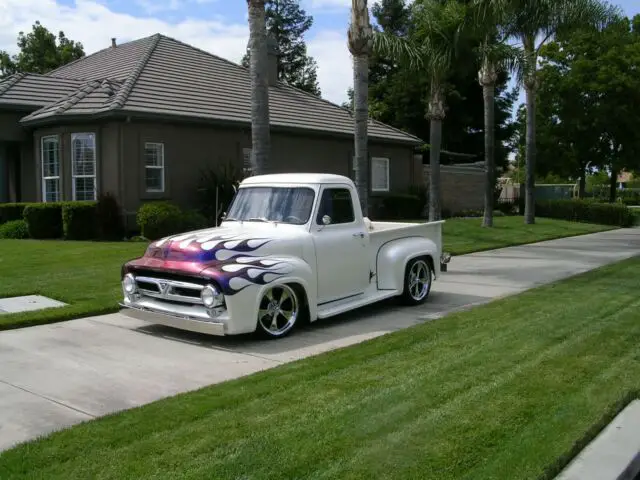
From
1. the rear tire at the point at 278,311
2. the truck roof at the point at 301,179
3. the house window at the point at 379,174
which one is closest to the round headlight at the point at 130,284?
the rear tire at the point at 278,311

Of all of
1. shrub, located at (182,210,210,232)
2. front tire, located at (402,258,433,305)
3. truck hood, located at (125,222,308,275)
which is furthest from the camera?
shrub, located at (182,210,210,232)

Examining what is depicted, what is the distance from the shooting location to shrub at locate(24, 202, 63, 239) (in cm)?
1788

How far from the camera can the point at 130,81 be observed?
1989 centimetres

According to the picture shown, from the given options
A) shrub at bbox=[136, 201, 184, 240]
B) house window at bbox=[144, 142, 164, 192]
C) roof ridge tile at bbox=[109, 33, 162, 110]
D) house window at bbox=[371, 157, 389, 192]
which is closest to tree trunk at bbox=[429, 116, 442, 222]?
shrub at bbox=[136, 201, 184, 240]

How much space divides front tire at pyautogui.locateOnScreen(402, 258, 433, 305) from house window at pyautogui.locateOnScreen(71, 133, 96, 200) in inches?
480

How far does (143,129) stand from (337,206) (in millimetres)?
11682

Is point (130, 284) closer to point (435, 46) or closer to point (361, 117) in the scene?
point (361, 117)

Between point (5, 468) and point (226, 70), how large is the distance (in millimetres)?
22351

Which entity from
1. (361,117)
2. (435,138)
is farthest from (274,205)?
(435,138)

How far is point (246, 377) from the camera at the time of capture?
19.3 feet

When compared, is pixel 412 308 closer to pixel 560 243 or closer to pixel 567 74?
pixel 560 243

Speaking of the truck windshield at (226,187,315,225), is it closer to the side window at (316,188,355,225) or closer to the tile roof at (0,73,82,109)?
the side window at (316,188,355,225)

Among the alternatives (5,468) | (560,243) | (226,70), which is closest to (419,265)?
(5,468)

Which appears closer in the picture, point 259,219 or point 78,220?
point 259,219
